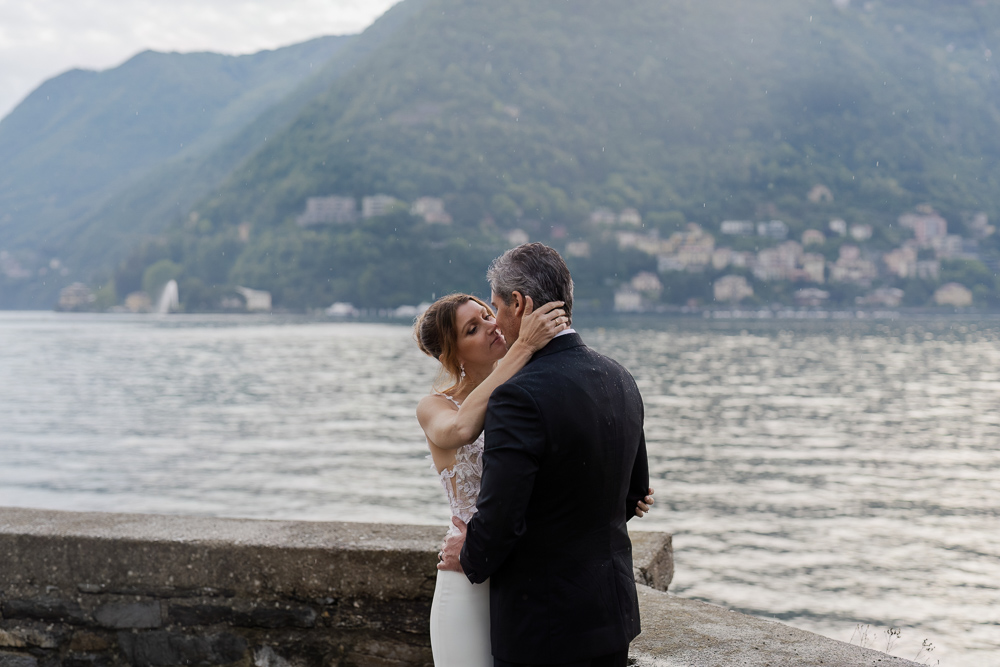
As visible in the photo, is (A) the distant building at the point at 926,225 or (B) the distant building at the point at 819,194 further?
(B) the distant building at the point at 819,194

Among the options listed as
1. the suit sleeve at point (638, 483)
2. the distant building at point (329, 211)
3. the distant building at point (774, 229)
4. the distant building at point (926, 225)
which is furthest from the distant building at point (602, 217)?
the suit sleeve at point (638, 483)

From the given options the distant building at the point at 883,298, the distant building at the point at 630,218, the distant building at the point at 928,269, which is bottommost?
the distant building at the point at 883,298

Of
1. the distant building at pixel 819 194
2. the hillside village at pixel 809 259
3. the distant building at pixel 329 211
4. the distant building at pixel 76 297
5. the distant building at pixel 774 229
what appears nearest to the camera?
the hillside village at pixel 809 259

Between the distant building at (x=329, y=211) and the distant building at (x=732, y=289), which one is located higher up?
the distant building at (x=329, y=211)

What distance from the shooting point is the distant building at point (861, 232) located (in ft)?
463

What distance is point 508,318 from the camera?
1979 millimetres

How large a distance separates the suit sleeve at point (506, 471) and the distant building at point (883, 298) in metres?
148

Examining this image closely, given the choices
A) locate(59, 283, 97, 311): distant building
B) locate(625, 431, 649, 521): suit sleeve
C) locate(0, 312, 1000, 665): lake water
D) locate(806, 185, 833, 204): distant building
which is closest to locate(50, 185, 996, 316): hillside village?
locate(806, 185, 833, 204): distant building

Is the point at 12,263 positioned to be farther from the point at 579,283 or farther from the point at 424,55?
the point at 579,283

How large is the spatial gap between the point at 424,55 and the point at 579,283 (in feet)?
180

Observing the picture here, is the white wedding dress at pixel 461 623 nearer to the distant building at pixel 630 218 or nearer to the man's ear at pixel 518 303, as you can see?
the man's ear at pixel 518 303

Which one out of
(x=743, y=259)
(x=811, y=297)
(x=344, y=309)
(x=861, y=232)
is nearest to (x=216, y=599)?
(x=344, y=309)

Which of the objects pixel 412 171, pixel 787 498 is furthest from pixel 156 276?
pixel 787 498

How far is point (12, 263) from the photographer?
177 m
